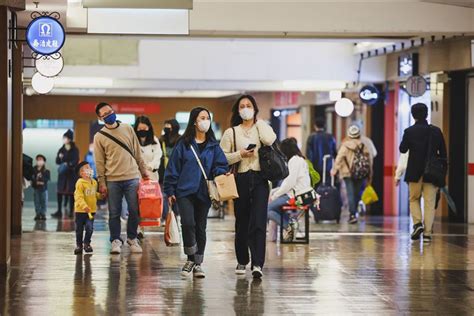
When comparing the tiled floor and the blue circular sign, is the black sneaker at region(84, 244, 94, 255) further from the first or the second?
the blue circular sign

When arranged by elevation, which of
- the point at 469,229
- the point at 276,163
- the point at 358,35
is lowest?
the point at 469,229

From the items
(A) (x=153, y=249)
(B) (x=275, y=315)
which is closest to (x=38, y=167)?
(A) (x=153, y=249)

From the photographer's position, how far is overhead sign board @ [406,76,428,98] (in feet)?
72.7

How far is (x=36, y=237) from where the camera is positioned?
17.3m

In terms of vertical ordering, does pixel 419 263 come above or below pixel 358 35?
below

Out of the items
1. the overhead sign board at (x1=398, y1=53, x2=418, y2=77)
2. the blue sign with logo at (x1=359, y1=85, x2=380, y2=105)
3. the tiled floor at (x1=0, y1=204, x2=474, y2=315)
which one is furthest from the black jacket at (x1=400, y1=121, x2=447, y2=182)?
the blue sign with logo at (x1=359, y1=85, x2=380, y2=105)

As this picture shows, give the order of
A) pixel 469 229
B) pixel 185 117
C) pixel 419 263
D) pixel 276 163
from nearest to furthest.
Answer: pixel 276 163 < pixel 419 263 < pixel 469 229 < pixel 185 117

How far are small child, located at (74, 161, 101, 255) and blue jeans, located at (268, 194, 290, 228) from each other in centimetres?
312

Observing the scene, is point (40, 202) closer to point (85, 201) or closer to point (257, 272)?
point (85, 201)

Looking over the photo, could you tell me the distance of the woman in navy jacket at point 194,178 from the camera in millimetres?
11688

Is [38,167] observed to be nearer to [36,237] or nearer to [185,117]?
[36,237]

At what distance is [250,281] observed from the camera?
11.6 m

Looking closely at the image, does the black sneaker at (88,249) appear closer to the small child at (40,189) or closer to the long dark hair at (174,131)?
the long dark hair at (174,131)

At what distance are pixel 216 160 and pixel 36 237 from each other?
6.38 metres
